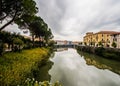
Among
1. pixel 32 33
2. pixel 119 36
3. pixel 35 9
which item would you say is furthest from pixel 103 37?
pixel 35 9

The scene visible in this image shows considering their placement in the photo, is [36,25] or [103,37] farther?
[103,37]

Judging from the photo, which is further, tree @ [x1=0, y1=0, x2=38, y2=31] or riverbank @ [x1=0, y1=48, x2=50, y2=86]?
tree @ [x1=0, y1=0, x2=38, y2=31]

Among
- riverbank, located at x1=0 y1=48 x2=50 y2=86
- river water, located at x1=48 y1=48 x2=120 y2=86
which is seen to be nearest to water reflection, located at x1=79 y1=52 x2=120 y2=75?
river water, located at x1=48 y1=48 x2=120 y2=86

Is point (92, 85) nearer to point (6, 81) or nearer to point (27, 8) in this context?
point (6, 81)

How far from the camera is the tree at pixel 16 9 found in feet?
60.4

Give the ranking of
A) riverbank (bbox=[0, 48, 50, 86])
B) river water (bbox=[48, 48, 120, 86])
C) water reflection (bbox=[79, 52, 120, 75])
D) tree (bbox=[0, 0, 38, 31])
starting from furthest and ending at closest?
water reflection (bbox=[79, 52, 120, 75]) < tree (bbox=[0, 0, 38, 31]) < river water (bbox=[48, 48, 120, 86]) < riverbank (bbox=[0, 48, 50, 86])

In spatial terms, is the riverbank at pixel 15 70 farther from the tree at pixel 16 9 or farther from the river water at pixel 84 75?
the tree at pixel 16 9

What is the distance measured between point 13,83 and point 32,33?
46471mm

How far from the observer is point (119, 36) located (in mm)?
58906

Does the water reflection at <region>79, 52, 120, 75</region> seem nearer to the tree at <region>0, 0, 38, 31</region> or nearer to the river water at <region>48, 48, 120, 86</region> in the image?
the river water at <region>48, 48, 120, 86</region>

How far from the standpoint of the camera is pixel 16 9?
65.3 ft

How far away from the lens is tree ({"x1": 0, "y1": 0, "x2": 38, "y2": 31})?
60.4 feet

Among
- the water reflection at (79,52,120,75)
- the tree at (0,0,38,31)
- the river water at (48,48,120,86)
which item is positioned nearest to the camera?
the river water at (48,48,120,86)

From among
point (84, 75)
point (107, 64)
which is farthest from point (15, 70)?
point (107, 64)
